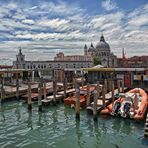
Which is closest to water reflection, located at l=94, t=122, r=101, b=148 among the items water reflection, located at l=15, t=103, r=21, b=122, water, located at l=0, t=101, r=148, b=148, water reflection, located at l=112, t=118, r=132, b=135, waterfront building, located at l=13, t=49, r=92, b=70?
water, located at l=0, t=101, r=148, b=148

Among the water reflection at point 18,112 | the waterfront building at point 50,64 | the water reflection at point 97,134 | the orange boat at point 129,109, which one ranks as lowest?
the water reflection at point 97,134

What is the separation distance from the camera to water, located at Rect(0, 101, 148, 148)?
14.9m

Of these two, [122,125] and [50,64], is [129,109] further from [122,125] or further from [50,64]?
[50,64]

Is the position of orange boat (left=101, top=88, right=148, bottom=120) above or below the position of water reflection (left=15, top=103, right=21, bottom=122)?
above

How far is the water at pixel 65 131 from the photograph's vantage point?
49.0ft

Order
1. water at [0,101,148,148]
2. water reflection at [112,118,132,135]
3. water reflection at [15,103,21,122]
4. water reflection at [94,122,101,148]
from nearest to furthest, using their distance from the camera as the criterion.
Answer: water at [0,101,148,148], water reflection at [94,122,101,148], water reflection at [112,118,132,135], water reflection at [15,103,21,122]

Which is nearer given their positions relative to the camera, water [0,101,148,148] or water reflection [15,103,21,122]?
water [0,101,148,148]

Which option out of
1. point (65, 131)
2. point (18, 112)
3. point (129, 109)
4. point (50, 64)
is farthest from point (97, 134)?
point (50, 64)

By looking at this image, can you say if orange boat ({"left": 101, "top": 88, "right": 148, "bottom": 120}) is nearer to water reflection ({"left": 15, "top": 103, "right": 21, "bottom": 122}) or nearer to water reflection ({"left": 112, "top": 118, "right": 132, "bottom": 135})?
water reflection ({"left": 112, "top": 118, "right": 132, "bottom": 135})

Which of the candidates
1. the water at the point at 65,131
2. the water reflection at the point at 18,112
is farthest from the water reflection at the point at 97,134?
the water reflection at the point at 18,112

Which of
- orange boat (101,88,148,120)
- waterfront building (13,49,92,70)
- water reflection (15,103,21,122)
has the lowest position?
water reflection (15,103,21,122)

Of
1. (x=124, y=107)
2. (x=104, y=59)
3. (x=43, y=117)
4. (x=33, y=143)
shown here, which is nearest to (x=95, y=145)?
(x=33, y=143)

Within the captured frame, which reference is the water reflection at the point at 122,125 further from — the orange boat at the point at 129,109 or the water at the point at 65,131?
the orange boat at the point at 129,109

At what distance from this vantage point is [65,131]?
17.4 meters
